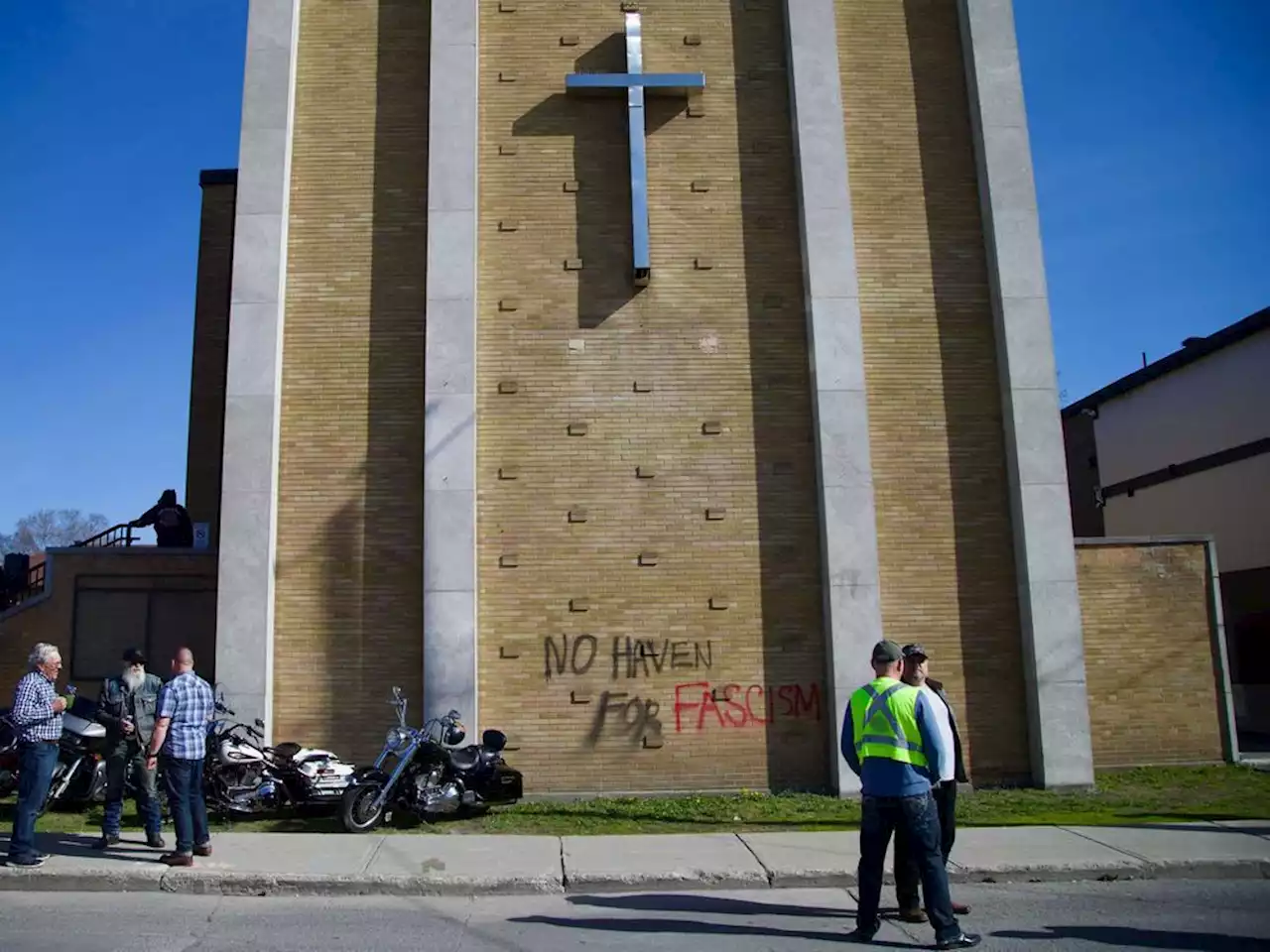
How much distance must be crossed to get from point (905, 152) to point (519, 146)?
5.27 m

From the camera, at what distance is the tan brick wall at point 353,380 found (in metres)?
13.3

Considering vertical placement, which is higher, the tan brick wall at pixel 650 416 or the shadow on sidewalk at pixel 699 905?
the tan brick wall at pixel 650 416

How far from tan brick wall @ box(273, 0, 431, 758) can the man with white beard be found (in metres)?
2.57

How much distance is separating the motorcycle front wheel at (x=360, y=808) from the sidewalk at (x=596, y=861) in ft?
0.86

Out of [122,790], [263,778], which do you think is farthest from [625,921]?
[263,778]

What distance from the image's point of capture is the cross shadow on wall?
46.9 ft

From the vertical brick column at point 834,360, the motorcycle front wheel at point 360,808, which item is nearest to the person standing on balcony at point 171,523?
the motorcycle front wheel at point 360,808

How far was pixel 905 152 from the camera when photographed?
14.9 metres

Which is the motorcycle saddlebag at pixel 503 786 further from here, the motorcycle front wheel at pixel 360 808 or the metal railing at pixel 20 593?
the metal railing at pixel 20 593

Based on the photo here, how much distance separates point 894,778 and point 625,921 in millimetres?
2263

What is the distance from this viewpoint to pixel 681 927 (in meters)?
7.70

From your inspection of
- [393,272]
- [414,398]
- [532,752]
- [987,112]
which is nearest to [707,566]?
[532,752]

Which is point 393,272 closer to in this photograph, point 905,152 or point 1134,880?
point 905,152

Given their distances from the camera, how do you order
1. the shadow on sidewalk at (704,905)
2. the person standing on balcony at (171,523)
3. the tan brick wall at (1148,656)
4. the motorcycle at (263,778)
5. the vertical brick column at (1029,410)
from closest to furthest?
the shadow on sidewalk at (704,905), the motorcycle at (263,778), the vertical brick column at (1029,410), the tan brick wall at (1148,656), the person standing on balcony at (171,523)
